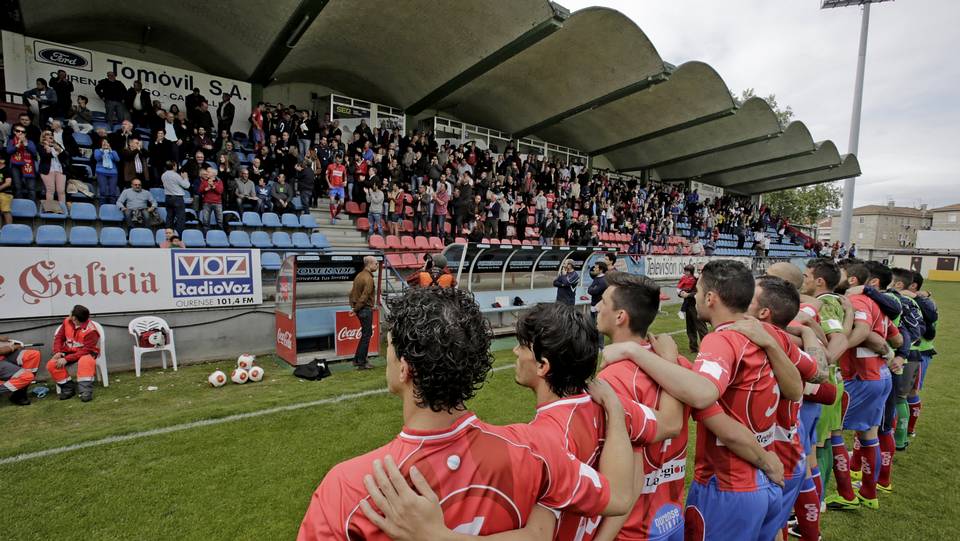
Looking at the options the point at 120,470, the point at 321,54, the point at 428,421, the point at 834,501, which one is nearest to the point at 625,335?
the point at 428,421

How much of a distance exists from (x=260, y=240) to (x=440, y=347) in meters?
11.3

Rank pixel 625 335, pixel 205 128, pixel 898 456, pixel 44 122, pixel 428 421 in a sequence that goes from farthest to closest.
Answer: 1. pixel 205 128
2. pixel 44 122
3. pixel 898 456
4. pixel 625 335
5. pixel 428 421

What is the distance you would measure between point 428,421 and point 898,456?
6913 millimetres

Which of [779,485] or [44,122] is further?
[44,122]

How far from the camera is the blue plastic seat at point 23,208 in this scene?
30.2 ft

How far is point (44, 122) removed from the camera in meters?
11.4

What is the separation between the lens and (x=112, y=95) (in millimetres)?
12414

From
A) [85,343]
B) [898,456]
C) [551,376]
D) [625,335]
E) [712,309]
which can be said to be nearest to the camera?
[551,376]

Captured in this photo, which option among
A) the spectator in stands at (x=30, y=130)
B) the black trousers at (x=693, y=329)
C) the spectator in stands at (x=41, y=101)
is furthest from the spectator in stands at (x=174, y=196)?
the black trousers at (x=693, y=329)

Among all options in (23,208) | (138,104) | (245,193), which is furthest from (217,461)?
(138,104)

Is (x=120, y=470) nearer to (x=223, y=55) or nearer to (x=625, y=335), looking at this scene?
(x=625, y=335)

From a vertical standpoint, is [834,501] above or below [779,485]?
below

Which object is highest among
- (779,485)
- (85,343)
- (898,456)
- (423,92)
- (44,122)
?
(423,92)

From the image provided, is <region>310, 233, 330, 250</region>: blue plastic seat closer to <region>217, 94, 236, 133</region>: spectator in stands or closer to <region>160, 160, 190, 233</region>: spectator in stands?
<region>160, 160, 190, 233</region>: spectator in stands
